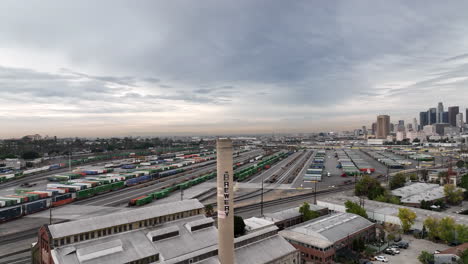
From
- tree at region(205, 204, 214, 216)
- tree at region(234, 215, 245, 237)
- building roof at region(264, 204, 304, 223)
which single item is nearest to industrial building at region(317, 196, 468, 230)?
building roof at region(264, 204, 304, 223)

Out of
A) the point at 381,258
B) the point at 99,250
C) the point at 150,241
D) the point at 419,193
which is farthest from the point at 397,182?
the point at 99,250

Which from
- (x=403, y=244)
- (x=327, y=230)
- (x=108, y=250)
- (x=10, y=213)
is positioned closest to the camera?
(x=108, y=250)

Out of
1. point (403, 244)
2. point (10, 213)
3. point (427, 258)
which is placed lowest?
point (403, 244)

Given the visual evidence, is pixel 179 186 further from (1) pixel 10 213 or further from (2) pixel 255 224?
(2) pixel 255 224

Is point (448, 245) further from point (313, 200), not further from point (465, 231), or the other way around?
point (313, 200)

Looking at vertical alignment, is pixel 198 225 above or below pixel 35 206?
above

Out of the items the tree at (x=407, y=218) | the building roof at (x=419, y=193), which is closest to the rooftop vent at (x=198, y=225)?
the tree at (x=407, y=218)
